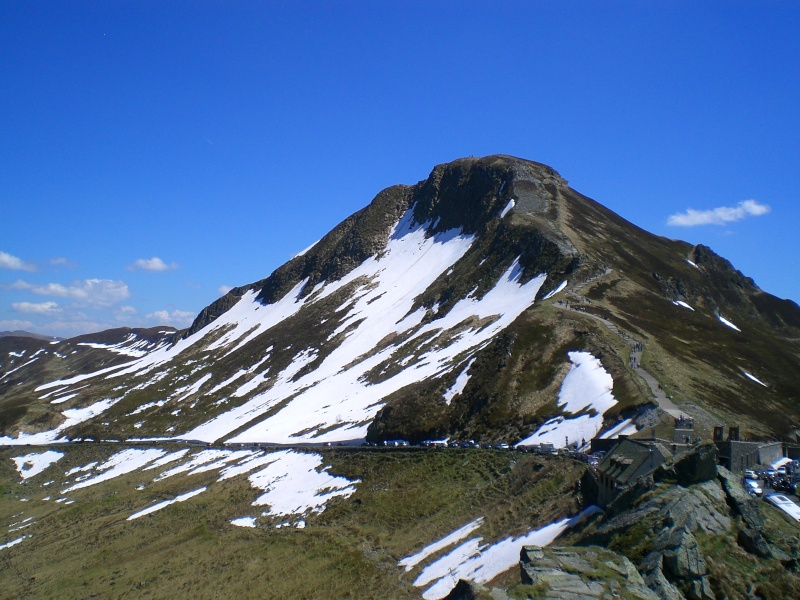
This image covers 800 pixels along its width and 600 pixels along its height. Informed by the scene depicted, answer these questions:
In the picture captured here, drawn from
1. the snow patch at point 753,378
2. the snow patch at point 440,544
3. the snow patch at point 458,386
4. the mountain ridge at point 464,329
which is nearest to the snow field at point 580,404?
the mountain ridge at point 464,329

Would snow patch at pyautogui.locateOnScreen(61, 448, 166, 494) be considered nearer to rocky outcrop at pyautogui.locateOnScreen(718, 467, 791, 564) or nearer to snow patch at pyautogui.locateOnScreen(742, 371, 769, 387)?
snow patch at pyautogui.locateOnScreen(742, 371, 769, 387)

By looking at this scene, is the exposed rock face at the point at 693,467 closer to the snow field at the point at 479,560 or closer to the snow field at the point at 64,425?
the snow field at the point at 479,560

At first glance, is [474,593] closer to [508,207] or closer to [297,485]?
[297,485]

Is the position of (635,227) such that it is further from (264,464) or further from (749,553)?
(749,553)

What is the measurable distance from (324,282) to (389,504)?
369 feet

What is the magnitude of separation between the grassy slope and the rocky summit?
0.22 meters

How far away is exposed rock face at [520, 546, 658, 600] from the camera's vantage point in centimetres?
1510

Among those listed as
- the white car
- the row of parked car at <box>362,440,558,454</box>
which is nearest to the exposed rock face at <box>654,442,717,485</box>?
the white car

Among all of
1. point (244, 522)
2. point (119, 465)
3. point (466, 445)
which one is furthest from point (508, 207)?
point (244, 522)

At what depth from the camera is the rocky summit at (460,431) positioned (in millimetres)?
23719

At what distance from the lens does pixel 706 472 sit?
2150 centimetres

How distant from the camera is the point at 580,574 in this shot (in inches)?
626

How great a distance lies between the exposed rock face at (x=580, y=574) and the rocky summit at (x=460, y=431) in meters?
0.08

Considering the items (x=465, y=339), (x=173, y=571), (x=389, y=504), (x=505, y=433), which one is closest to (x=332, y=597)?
(x=389, y=504)
